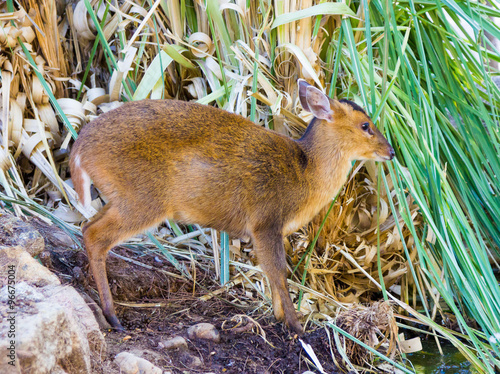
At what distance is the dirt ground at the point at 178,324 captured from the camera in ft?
8.90

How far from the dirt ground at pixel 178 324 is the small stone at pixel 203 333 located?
0.11 feet

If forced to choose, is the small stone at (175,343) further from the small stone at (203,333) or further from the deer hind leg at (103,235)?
the deer hind leg at (103,235)

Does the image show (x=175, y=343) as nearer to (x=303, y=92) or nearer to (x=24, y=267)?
(x=24, y=267)

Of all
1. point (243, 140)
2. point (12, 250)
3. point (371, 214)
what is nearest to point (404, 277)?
point (371, 214)

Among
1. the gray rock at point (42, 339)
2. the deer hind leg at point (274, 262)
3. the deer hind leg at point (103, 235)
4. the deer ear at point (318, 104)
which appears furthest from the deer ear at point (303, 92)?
the gray rock at point (42, 339)

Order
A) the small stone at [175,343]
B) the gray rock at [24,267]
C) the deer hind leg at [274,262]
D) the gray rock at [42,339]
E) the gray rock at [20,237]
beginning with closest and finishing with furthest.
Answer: the gray rock at [42,339] → the gray rock at [24,267] → the small stone at [175,343] → the gray rock at [20,237] → the deer hind leg at [274,262]

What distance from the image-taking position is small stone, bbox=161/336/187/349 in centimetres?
276

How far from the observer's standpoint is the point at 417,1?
3.88 metres

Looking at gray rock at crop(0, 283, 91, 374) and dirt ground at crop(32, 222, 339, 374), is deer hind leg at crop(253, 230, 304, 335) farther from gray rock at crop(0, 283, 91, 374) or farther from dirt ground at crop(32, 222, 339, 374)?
gray rock at crop(0, 283, 91, 374)

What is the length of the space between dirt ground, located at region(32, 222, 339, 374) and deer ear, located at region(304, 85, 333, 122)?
52.3 inches

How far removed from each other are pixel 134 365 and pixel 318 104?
6.64 ft

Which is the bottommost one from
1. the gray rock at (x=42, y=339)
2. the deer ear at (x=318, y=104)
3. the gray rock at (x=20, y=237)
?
the gray rock at (x=20, y=237)

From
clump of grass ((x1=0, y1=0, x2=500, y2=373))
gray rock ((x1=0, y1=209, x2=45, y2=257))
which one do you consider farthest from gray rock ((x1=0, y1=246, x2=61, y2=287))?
clump of grass ((x1=0, y1=0, x2=500, y2=373))

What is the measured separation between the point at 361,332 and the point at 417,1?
92.7 inches
